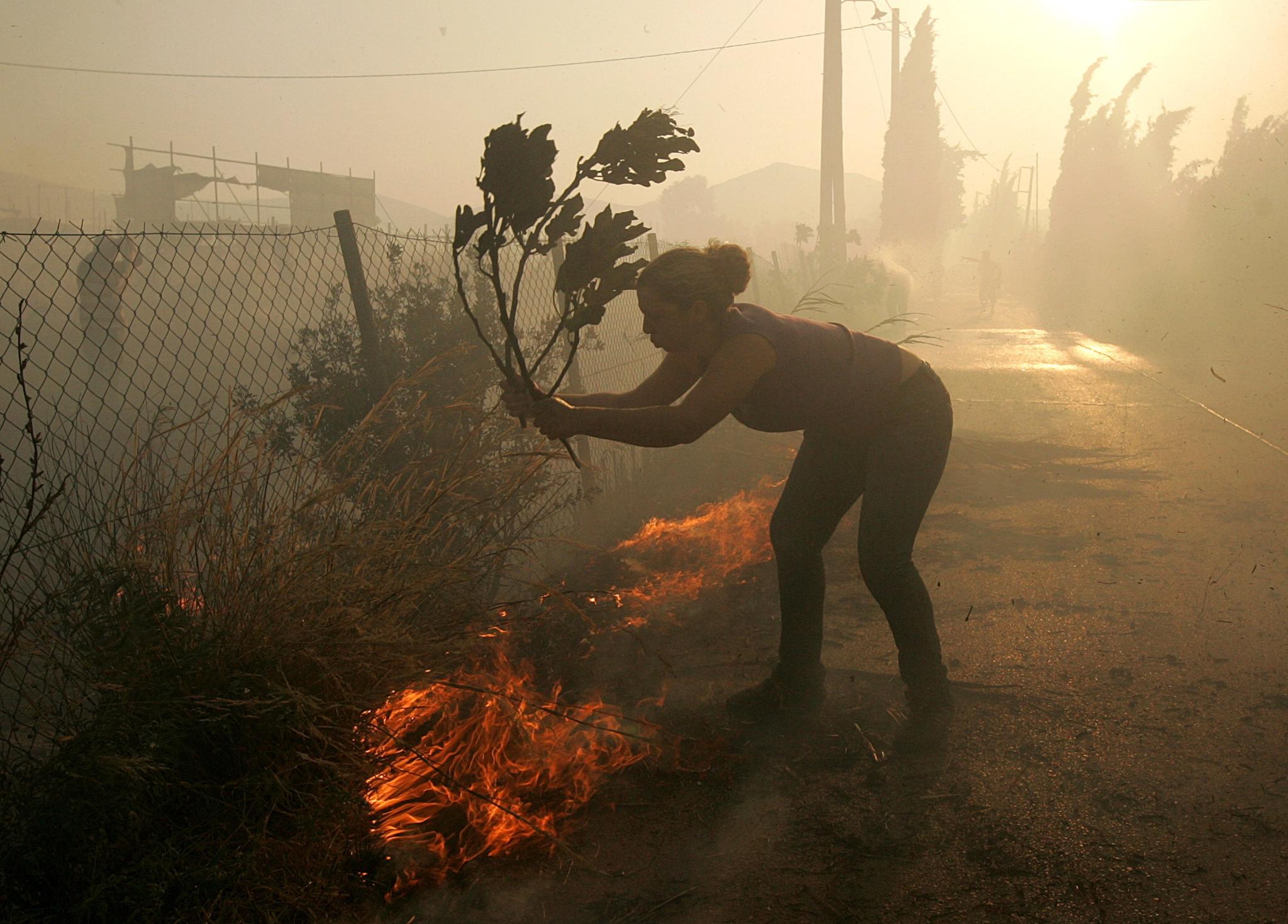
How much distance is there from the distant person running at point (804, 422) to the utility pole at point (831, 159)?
17.6m

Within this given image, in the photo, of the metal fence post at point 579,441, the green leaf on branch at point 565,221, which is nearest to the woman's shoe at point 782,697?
the green leaf on branch at point 565,221

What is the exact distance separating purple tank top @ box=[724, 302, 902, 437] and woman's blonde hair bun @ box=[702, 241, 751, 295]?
0.29ft

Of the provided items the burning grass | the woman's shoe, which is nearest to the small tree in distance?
the burning grass

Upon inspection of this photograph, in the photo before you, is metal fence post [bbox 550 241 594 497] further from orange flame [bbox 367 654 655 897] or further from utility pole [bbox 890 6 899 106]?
utility pole [bbox 890 6 899 106]

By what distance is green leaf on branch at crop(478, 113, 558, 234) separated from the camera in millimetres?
2418

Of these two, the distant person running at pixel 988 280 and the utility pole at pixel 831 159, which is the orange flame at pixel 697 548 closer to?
the utility pole at pixel 831 159

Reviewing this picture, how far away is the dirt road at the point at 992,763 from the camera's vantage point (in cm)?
255

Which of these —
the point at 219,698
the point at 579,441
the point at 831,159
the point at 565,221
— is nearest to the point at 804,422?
the point at 565,221

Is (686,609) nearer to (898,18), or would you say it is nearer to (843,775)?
(843,775)

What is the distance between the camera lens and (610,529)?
6.88 m

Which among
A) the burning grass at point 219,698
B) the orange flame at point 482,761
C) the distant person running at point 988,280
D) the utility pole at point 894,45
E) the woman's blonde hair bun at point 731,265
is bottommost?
the distant person running at point 988,280

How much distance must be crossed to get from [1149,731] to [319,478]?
3108mm

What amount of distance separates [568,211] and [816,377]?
1.08m

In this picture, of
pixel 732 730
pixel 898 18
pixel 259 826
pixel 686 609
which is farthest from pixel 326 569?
pixel 898 18
